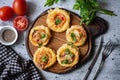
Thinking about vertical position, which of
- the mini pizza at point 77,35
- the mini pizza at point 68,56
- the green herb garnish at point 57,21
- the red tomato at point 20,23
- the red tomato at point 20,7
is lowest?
the mini pizza at point 68,56

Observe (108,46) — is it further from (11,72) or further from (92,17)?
(11,72)

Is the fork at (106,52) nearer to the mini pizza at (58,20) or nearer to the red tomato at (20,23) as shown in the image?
the mini pizza at (58,20)

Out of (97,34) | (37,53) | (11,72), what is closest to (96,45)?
(97,34)

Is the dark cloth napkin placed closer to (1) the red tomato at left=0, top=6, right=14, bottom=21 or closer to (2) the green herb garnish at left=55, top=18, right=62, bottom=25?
(1) the red tomato at left=0, top=6, right=14, bottom=21

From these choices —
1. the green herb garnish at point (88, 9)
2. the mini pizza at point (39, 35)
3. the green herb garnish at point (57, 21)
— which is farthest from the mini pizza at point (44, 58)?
the green herb garnish at point (88, 9)

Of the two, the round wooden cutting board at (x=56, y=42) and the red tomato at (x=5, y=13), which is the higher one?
the red tomato at (x=5, y=13)

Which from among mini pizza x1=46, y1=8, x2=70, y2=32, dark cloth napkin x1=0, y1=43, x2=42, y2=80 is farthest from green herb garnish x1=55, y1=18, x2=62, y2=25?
dark cloth napkin x1=0, y1=43, x2=42, y2=80
